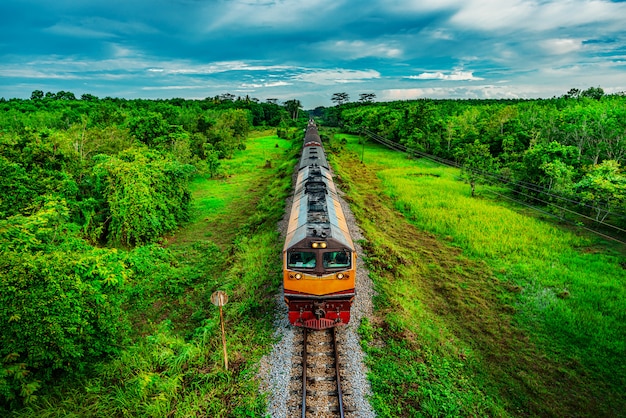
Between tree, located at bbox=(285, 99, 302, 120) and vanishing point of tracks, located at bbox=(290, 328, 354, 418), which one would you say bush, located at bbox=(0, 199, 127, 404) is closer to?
vanishing point of tracks, located at bbox=(290, 328, 354, 418)

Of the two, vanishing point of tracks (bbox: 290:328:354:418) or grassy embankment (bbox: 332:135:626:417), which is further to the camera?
grassy embankment (bbox: 332:135:626:417)

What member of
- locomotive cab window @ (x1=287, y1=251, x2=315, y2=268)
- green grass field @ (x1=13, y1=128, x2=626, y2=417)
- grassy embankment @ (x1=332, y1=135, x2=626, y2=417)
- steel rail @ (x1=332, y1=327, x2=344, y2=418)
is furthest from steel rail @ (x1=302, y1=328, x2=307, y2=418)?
locomotive cab window @ (x1=287, y1=251, x2=315, y2=268)

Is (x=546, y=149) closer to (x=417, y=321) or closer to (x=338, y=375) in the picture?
(x=417, y=321)

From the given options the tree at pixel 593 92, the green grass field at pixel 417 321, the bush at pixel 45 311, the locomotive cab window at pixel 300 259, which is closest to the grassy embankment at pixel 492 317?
the green grass field at pixel 417 321

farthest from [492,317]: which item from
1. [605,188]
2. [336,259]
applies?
[605,188]

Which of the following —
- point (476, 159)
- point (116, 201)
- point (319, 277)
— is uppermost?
point (476, 159)

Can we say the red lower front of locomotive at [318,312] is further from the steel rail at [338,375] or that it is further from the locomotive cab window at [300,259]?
the locomotive cab window at [300,259]
